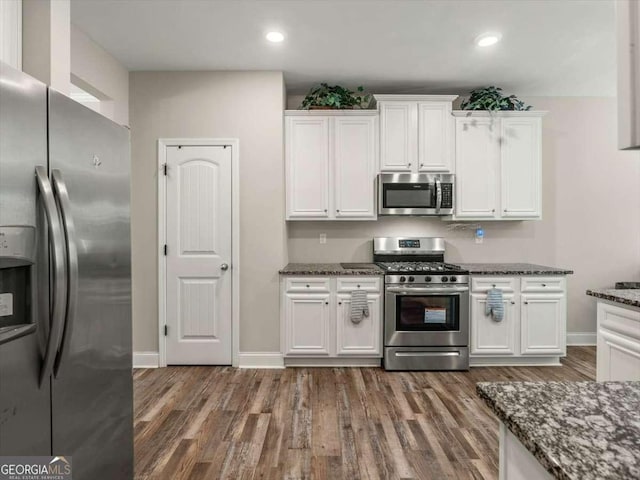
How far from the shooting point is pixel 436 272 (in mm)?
3484

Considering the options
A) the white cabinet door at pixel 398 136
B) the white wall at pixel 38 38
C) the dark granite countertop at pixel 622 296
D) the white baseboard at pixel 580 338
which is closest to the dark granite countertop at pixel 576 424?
the dark granite countertop at pixel 622 296

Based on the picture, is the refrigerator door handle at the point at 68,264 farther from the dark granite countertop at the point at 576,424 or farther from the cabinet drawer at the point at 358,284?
the cabinet drawer at the point at 358,284

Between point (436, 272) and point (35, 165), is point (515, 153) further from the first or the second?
point (35, 165)

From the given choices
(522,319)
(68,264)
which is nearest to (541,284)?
(522,319)

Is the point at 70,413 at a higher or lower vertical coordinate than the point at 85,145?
lower

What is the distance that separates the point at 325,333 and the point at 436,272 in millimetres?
1192

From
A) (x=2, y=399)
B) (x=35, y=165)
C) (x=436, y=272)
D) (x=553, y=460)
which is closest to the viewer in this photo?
(x=553, y=460)

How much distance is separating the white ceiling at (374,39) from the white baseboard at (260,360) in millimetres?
2741

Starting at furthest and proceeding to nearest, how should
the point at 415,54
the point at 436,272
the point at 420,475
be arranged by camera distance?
1. the point at 436,272
2. the point at 415,54
3. the point at 420,475

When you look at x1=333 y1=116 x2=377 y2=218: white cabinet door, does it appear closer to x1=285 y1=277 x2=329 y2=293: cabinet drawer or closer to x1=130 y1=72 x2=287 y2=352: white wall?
x1=130 y1=72 x2=287 y2=352: white wall

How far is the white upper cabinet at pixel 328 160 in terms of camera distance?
3.75 meters

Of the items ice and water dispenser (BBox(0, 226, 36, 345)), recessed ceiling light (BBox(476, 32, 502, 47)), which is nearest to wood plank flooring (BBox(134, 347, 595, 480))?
ice and water dispenser (BBox(0, 226, 36, 345))

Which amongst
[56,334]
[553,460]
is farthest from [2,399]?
[553,460]

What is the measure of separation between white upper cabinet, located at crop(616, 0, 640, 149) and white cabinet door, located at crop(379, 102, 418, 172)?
3.19 metres
